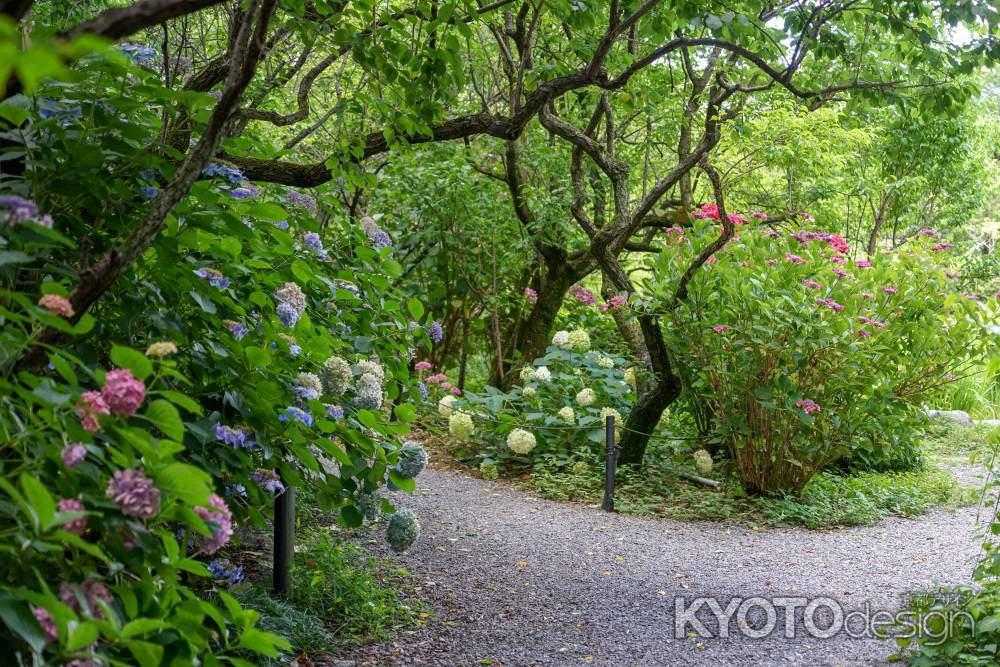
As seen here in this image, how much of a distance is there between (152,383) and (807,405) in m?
4.57

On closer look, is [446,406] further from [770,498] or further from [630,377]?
[770,498]

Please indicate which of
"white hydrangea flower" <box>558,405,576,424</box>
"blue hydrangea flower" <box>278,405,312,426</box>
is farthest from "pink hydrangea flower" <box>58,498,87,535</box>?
"white hydrangea flower" <box>558,405,576,424</box>

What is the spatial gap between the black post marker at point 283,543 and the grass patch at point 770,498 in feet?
9.11

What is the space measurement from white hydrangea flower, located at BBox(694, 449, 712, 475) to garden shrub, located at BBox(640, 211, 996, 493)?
0.55 feet

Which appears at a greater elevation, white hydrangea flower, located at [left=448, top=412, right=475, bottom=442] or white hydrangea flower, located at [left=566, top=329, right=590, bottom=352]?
white hydrangea flower, located at [left=566, top=329, right=590, bottom=352]

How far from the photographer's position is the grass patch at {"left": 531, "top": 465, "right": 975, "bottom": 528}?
5422 mm

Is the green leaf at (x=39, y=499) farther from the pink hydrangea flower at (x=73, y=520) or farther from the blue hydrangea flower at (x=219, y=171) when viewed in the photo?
the blue hydrangea flower at (x=219, y=171)

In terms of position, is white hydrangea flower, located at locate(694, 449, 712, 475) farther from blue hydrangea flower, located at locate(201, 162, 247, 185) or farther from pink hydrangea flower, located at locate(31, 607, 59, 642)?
pink hydrangea flower, located at locate(31, 607, 59, 642)

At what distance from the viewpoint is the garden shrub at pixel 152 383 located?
124 cm

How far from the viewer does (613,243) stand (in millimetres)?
6297

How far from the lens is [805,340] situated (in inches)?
205

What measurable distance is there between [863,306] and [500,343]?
3.59 metres

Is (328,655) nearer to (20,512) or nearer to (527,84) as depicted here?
(20,512)

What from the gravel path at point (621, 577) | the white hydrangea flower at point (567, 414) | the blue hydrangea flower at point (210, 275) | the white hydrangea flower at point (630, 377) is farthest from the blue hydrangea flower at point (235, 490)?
the white hydrangea flower at point (630, 377)
